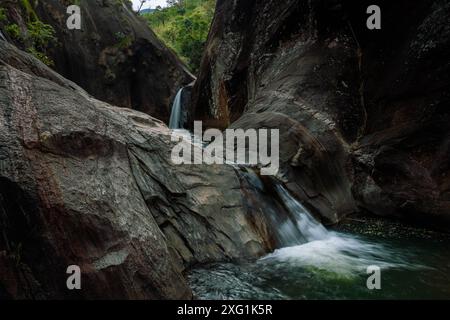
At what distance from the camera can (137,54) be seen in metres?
24.0

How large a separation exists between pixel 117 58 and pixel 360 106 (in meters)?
18.3

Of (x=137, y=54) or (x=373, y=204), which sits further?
(x=137, y=54)

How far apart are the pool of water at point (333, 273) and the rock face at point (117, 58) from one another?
19.5 m

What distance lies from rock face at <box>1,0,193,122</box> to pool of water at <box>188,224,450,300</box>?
1945 cm

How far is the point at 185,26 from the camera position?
3416cm

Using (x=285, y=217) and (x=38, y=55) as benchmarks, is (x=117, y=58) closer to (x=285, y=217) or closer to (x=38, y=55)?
(x=38, y=55)

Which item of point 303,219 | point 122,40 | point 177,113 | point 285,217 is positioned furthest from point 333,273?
point 122,40

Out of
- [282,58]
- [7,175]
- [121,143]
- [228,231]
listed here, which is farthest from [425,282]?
[282,58]

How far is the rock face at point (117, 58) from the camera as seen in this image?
21.0m

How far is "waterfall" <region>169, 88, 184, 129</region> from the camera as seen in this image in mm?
21281

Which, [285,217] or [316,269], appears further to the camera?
[285,217]

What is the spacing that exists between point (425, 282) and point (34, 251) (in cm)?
485

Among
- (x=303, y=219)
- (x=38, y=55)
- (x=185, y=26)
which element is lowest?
(x=303, y=219)

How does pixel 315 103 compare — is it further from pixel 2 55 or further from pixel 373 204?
pixel 2 55
